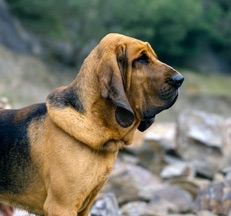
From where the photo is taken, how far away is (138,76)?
6.12 meters

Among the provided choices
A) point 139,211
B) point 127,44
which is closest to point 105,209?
point 139,211

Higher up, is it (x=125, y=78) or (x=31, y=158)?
(x=125, y=78)

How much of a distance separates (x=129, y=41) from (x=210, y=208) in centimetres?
524

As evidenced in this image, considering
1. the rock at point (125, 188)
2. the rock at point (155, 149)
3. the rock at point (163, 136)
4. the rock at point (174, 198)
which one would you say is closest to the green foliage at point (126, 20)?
the rock at point (163, 136)

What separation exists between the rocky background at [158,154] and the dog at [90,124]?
80.7 inches

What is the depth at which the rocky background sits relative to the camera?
1077cm

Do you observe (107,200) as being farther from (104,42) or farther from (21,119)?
(104,42)

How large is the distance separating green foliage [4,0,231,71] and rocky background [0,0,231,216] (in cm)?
126

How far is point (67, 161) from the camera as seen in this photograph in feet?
20.0

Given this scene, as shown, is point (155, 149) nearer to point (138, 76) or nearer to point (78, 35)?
point (138, 76)

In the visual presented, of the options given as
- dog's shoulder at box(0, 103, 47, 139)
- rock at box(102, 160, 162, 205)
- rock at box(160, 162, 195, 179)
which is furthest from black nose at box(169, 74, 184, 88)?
rock at box(160, 162, 195, 179)

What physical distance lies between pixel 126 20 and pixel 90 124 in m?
28.1

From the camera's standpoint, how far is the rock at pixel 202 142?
53.7 ft

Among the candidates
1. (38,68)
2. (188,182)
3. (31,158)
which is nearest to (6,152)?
(31,158)
